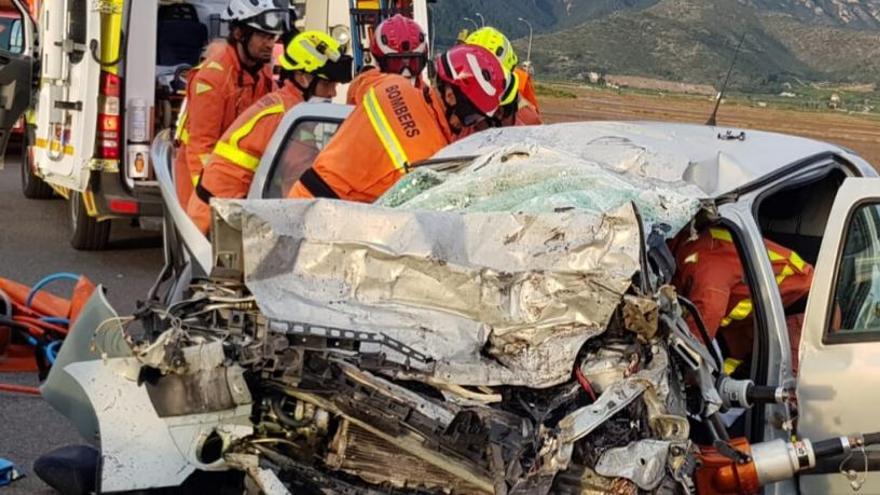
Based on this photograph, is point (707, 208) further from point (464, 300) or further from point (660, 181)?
point (464, 300)

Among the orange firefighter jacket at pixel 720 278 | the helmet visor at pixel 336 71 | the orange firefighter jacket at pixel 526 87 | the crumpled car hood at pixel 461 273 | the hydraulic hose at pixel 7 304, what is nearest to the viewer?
the crumpled car hood at pixel 461 273

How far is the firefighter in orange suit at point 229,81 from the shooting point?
8.07 meters

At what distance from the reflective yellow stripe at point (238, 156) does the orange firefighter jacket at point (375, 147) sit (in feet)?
2.36

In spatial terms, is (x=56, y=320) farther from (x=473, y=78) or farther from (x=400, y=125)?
(x=473, y=78)

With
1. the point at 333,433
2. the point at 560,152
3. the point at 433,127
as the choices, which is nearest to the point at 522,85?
the point at 433,127

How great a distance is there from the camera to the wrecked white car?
13.1 feet

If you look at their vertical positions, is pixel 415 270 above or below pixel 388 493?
above

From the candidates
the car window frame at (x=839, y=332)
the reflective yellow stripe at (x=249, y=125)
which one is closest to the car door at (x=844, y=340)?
the car window frame at (x=839, y=332)

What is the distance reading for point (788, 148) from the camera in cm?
533

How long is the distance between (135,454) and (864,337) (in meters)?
2.48

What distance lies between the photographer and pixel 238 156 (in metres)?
6.64

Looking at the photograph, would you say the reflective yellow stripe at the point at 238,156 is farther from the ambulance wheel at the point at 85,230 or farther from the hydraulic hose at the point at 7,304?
the ambulance wheel at the point at 85,230

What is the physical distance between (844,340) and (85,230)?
7.40 meters

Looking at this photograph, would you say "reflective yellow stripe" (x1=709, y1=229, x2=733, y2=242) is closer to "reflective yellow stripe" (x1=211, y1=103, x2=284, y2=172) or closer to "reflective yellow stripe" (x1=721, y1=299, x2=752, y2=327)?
"reflective yellow stripe" (x1=721, y1=299, x2=752, y2=327)
